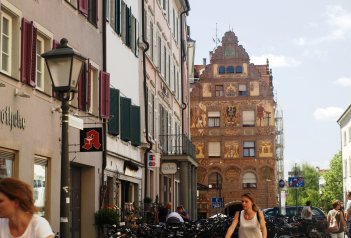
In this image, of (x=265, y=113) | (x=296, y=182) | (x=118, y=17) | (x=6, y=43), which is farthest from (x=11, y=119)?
(x=265, y=113)

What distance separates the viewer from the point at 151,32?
32.1m

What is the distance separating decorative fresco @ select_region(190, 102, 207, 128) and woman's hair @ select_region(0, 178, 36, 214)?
67621 mm

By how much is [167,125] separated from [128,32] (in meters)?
11.9

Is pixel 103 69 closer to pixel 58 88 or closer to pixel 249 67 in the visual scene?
pixel 58 88

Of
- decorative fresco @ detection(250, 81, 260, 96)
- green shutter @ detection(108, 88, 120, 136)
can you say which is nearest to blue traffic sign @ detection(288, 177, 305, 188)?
green shutter @ detection(108, 88, 120, 136)

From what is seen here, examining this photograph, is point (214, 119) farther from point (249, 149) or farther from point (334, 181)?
point (334, 181)

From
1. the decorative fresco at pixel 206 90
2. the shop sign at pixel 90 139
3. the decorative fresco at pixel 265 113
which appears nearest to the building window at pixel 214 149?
the decorative fresco at pixel 265 113

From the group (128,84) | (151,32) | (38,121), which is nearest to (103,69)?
(128,84)

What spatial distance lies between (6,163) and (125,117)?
1026 cm

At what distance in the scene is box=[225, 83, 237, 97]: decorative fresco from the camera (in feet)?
234

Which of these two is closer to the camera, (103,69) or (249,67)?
(103,69)

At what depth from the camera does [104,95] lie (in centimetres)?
2100

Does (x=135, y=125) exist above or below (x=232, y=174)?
above

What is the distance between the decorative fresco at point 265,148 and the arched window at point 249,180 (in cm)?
208
